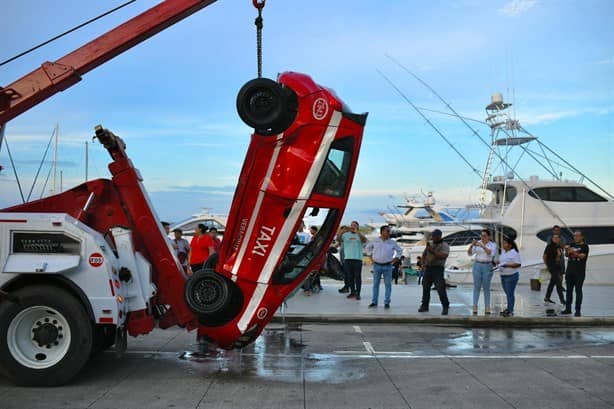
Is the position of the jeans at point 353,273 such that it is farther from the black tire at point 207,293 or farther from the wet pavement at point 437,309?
the black tire at point 207,293

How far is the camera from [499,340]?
9.91m

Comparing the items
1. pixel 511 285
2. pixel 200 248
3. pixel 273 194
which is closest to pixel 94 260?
pixel 273 194

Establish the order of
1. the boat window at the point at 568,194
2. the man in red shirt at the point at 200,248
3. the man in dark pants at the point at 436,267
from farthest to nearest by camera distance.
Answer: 1. the boat window at the point at 568,194
2. the man in dark pants at the point at 436,267
3. the man in red shirt at the point at 200,248

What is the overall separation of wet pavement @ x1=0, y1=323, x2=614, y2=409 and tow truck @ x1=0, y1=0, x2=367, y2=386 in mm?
512

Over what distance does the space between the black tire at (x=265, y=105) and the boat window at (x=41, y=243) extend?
7.36ft

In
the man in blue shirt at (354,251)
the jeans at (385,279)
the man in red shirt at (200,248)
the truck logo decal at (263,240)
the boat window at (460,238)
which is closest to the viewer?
the truck logo decal at (263,240)

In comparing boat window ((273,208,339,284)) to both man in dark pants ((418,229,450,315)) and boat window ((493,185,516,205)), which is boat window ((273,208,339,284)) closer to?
man in dark pants ((418,229,450,315))

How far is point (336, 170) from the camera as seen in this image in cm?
678

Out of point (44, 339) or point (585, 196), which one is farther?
point (585, 196)

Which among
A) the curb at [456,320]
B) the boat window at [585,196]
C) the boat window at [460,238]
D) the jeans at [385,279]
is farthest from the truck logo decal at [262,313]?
the boat window at [460,238]

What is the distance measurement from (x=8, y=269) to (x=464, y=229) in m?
25.4

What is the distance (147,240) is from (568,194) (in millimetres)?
21913

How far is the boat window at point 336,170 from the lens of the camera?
668cm

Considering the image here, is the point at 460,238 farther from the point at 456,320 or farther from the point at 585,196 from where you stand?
the point at 456,320
